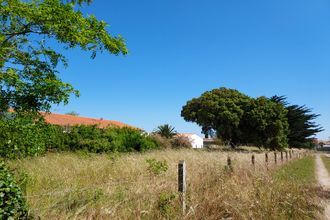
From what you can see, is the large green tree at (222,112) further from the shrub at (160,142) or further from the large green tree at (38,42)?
the large green tree at (38,42)

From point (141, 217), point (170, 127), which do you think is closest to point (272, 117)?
point (170, 127)

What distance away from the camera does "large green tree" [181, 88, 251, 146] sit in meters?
43.2

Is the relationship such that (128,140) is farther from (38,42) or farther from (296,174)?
(38,42)

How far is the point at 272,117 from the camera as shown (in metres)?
44.1

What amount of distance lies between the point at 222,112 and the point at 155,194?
36.9 metres

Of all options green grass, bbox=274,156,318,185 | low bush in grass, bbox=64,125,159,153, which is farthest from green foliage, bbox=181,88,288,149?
green grass, bbox=274,156,318,185

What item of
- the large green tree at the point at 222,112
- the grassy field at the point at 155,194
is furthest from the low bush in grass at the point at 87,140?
the large green tree at the point at 222,112

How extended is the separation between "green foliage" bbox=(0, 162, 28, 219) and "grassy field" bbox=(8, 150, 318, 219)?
0.50m

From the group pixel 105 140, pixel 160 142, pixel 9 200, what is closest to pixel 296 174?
pixel 105 140

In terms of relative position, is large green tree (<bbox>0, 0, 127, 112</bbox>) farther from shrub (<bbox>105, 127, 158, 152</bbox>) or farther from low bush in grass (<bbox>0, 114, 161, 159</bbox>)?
shrub (<bbox>105, 127, 158, 152</bbox>)

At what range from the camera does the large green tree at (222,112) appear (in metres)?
43.2

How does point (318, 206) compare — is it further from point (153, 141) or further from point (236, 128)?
point (236, 128)

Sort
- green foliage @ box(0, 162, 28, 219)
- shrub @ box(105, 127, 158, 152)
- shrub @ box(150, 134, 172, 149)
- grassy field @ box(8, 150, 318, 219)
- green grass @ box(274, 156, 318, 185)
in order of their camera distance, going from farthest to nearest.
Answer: shrub @ box(150, 134, 172, 149) → shrub @ box(105, 127, 158, 152) → green grass @ box(274, 156, 318, 185) → grassy field @ box(8, 150, 318, 219) → green foliage @ box(0, 162, 28, 219)

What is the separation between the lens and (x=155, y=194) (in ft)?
22.1
